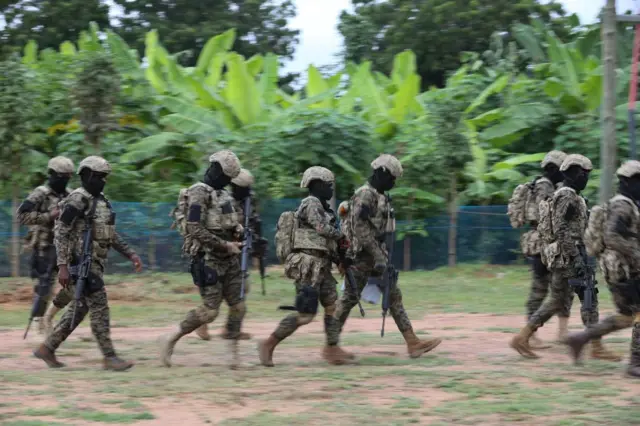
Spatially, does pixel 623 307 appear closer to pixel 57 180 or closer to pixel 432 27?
pixel 57 180

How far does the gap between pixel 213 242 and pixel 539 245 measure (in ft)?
11.4

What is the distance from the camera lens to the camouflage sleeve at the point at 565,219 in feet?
30.6

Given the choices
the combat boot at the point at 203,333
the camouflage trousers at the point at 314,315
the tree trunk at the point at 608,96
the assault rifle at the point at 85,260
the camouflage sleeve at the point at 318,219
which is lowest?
the combat boot at the point at 203,333

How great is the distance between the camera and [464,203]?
20.3 metres

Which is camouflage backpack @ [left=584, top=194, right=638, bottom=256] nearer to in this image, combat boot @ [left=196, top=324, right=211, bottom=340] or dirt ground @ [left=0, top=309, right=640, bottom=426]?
dirt ground @ [left=0, top=309, right=640, bottom=426]

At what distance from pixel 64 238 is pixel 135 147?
10.9m

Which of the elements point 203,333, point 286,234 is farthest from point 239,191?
point 286,234

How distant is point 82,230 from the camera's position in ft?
29.1

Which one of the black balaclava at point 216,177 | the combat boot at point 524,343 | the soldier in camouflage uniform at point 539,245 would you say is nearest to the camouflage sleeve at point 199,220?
the black balaclava at point 216,177

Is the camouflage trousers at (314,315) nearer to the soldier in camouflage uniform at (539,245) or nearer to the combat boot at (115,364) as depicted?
the combat boot at (115,364)

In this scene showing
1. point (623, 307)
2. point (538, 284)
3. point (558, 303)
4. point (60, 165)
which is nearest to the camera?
point (623, 307)

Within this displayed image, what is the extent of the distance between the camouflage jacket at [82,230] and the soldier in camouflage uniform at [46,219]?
1.21 metres

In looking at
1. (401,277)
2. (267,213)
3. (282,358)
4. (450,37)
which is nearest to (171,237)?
(267,213)

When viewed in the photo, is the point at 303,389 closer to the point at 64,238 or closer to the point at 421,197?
the point at 64,238
